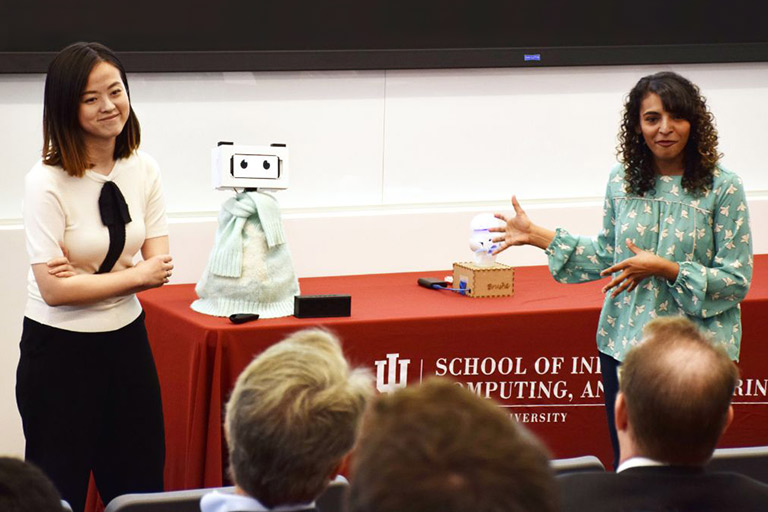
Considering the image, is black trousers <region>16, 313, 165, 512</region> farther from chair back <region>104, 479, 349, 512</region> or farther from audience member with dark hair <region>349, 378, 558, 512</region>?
audience member with dark hair <region>349, 378, 558, 512</region>

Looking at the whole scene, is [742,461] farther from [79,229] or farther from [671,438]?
[79,229]

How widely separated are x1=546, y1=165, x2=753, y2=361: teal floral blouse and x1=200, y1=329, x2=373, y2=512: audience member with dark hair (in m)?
1.45

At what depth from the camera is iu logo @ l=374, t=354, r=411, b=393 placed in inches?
133

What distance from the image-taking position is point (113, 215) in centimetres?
265

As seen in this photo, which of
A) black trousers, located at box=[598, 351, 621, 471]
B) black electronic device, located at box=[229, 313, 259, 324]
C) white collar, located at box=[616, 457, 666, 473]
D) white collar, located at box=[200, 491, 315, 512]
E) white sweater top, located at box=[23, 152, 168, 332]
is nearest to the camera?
white collar, located at box=[200, 491, 315, 512]

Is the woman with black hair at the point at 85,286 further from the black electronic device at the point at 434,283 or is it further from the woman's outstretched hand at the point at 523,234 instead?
the black electronic device at the point at 434,283

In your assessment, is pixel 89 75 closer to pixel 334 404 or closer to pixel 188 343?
pixel 188 343

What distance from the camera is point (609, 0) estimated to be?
4.76 m

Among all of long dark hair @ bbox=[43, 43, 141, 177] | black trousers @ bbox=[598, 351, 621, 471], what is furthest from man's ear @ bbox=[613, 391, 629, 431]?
long dark hair @ bbox=[43, 43, 141, 177]

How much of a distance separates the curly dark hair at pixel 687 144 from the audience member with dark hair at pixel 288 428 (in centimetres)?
150

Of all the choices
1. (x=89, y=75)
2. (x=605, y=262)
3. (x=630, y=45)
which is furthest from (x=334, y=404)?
(x=630, y=45)

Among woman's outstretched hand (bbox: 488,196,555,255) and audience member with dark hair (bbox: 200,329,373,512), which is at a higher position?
woman's outstretched hand (bbox: 488,196,555,255)

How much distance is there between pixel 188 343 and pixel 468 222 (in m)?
1.71

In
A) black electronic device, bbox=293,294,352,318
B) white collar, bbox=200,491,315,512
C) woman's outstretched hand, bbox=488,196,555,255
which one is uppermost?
woman's outstretched hand, bbox=488,196,555,255
